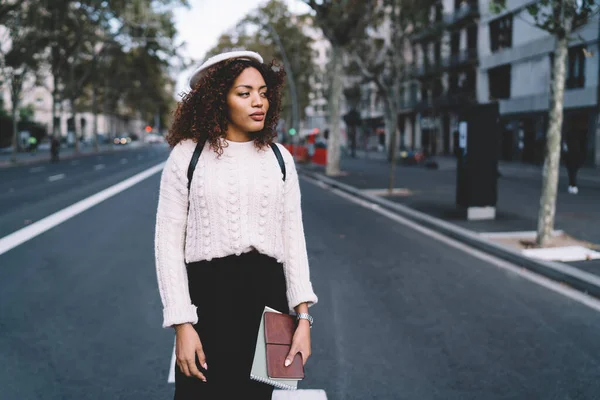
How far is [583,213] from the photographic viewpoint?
11.7m

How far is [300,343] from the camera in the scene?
202 centimetres

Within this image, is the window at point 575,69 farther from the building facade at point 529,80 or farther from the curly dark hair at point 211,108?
the curly dark hair at point 211,108

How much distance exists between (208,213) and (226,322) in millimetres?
363

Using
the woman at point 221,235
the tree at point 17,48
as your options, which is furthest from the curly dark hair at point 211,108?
the tree at point 17,48

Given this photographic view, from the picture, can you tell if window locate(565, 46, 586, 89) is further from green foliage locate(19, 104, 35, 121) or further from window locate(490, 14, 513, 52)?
green foliage locate(19, 104, 35, 121)

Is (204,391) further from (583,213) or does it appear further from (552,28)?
(583,213)

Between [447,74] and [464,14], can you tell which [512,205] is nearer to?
[464,14]

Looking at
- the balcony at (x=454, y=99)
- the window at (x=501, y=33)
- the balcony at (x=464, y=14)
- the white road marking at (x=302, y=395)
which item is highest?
the balcony at (x=464, y=14)

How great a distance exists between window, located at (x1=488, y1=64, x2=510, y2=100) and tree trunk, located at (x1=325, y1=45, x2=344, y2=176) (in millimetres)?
17836

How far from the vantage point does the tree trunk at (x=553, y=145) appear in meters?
8.17

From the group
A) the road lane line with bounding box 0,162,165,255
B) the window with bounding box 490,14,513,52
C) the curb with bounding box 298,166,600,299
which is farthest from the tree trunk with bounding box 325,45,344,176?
the window with bounding box 490,14,513,52

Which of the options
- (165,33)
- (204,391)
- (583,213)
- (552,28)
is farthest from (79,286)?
(165,33)

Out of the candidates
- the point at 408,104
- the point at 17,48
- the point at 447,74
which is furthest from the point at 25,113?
the point at 447,74

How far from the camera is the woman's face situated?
2.10 meters
